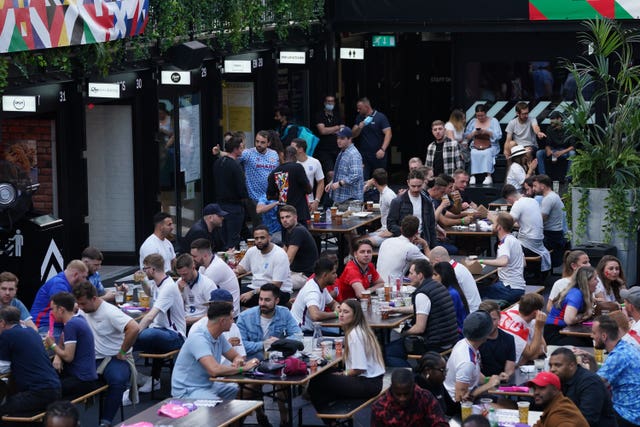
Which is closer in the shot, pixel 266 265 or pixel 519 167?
pixel 266 265

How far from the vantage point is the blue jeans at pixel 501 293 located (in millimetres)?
16031

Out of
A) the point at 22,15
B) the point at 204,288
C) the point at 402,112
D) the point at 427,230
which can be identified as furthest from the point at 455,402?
the point at 402,112

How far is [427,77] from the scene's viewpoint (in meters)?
30.9

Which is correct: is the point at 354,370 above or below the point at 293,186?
below

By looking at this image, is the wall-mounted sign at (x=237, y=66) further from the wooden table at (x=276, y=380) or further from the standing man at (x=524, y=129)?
the wooden table at (x=276, y=380)

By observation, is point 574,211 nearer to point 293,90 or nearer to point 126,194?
point 126,194

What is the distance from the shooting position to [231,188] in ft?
64.0

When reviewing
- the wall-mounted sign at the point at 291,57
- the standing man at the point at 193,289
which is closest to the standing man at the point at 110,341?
the standing man at the point at 193,289

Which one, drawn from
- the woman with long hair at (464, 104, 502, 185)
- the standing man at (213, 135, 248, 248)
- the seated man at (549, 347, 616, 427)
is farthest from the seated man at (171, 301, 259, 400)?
the woman with long hair at (464, 104, 502, 185)

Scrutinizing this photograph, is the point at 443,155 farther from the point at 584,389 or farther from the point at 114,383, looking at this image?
the point at 584,389

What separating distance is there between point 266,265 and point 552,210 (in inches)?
209

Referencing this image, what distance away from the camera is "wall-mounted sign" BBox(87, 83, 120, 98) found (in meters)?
18.2

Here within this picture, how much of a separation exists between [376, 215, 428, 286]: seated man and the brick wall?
17.2 ft

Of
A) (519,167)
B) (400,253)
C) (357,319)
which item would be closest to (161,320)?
(357,319)
